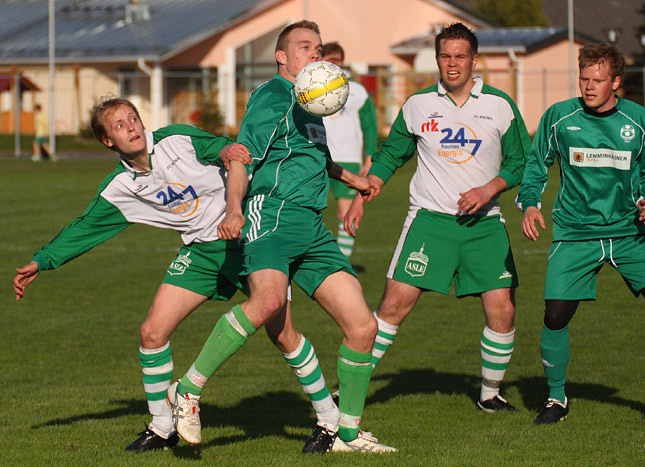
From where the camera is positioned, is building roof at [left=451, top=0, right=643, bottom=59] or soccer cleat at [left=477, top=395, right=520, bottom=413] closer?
soccer cleat at [left=477, top=395, right=520, bottom=413]

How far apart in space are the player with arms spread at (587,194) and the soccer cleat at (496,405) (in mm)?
394

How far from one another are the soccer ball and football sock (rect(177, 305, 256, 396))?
3.78ft

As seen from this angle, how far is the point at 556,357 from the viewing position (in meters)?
6.46

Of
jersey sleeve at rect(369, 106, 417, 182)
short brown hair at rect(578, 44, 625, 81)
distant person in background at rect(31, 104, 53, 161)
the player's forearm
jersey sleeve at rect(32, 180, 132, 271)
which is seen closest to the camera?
the player's forearm

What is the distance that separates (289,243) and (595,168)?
1.99 metres

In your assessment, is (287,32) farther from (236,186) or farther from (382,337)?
(382,337)

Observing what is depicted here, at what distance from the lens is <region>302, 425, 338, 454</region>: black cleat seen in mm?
5750

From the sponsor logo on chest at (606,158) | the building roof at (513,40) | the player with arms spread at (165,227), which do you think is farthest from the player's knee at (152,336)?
the building roof at (513,40)

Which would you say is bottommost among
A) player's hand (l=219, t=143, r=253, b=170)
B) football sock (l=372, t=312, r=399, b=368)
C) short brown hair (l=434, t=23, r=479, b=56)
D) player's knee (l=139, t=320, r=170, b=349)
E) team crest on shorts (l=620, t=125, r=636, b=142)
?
football sock (l=372, t=312, r=399, b=368)

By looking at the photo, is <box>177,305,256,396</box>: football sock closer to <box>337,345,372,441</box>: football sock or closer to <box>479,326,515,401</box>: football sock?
<box>337,345,372,441</box>: football sock

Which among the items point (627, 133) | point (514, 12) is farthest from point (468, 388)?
point (514, 12)

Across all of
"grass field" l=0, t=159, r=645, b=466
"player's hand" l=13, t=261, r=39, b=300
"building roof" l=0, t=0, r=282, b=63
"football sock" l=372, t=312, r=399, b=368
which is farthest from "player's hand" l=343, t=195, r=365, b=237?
"building roof" l=0, t=0, r=282, b=63

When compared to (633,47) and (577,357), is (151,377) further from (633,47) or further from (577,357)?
(633,47)

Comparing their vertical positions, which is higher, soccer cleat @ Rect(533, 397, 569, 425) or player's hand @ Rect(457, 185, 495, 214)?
player's hand @ Rect(457, 185, 495, 214)
